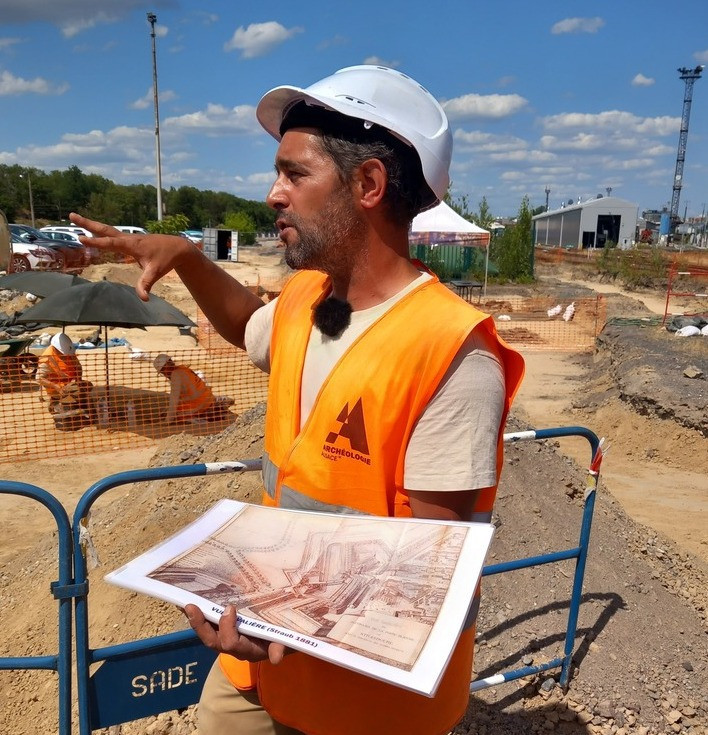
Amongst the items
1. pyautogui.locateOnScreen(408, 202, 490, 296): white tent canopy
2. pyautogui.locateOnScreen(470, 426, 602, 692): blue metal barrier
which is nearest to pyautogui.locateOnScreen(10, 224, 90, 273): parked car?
pyautogui.locateOnScreen(408, 202, 490, 296): white tent canopy

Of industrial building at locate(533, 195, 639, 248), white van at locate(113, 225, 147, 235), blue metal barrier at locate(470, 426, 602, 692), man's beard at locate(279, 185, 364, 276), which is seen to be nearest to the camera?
man's beard at locate(279, 185, 364, 276)

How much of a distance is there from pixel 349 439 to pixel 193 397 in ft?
27.7

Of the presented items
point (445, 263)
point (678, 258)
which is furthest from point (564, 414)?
point (678, 258)

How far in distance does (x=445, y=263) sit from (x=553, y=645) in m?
29.1

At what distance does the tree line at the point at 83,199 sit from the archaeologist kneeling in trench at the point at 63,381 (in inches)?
1843

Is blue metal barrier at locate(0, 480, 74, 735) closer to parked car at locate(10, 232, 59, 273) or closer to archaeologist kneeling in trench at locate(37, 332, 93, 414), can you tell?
archaeologist kneeling in trench at locate(37, 332, 93, 414)

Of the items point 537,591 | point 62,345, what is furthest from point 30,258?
point 537,591

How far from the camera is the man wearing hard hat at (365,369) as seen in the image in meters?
1.46

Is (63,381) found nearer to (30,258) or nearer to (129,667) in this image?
(129,667)

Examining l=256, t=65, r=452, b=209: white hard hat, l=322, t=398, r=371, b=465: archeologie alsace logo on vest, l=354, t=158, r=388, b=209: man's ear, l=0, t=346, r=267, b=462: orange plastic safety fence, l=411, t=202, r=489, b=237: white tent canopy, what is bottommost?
l=0, t=346, r=267, b=462: orange plastic safety fence

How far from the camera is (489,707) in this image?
324cm

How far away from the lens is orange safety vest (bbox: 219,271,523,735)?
147 cm

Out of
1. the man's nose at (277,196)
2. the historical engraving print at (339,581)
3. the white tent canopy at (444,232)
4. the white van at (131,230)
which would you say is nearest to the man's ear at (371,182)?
the man's nose at (277,196)

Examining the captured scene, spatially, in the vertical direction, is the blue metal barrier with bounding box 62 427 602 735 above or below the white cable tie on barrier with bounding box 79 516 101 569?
below
